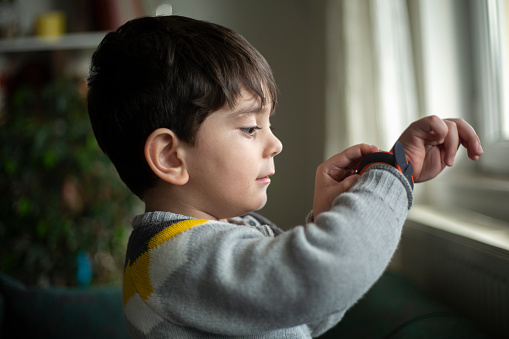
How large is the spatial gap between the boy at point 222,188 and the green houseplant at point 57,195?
170cm

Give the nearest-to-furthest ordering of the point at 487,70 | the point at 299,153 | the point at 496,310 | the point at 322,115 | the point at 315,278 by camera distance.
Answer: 1. the point at 315,278
2. the point at 496,310
3. the point at 487,70
4. the point at 322,115
5. the point at 299,153

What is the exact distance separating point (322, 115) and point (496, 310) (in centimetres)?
192

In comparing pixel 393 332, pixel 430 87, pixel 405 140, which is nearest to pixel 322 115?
pixel 430 87

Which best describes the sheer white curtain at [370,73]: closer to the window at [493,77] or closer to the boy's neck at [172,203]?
the window at [493,77]

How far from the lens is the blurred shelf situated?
9.31 feet

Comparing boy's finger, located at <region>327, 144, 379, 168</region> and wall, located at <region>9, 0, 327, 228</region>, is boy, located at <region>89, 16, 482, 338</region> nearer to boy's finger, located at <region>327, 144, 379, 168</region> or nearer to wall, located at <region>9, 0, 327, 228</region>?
boy's finger, located at <region>327, 144, 379, 168</region>

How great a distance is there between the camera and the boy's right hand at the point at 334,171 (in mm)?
764

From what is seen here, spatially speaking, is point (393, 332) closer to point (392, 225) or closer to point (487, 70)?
point (392, 225)

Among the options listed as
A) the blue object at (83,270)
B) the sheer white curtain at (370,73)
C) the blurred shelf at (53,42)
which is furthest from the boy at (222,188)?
the blurred shelf at (53,42)

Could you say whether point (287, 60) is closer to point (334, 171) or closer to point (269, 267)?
point (334, 171)

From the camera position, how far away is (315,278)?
599 mm

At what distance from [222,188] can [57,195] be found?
192 cm

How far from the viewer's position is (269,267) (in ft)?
2.03

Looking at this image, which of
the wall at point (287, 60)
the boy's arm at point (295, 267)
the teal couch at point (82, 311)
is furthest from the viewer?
the wall at point (287, 60)
